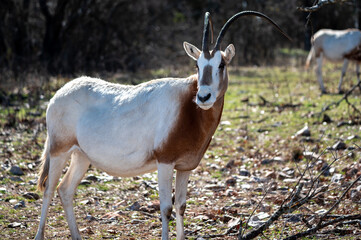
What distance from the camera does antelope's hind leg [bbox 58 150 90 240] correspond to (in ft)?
19.3

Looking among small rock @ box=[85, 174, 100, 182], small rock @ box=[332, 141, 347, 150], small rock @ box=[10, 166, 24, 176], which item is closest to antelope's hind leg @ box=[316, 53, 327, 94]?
small rock @ box=[332, 141, 347, 150]

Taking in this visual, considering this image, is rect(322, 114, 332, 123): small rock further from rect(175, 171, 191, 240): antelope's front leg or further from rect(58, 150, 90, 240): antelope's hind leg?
rect(58, 150, 90, 240): antelope's hind leg

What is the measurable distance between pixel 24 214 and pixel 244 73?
13.5m

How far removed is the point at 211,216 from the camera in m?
6.41

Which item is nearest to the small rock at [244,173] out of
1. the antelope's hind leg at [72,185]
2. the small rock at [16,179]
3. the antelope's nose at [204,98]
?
the antelope's hind leg at [72,185]

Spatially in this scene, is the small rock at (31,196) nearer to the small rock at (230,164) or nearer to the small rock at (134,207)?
the small rock at (134,207)

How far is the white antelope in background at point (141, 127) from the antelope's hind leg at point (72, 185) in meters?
0.01

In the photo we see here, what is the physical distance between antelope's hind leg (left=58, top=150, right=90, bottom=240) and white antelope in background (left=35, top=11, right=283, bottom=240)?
0.01 meters

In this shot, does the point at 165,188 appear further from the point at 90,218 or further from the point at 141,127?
the point at 90,218

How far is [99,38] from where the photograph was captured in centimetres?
1973

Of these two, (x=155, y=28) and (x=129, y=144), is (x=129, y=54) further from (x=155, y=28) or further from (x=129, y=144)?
(x=129, y=144)

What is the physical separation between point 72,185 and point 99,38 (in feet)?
46.8

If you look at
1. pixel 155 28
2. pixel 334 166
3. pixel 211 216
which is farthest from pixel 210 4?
pixel 211 216

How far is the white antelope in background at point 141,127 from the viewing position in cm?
533
